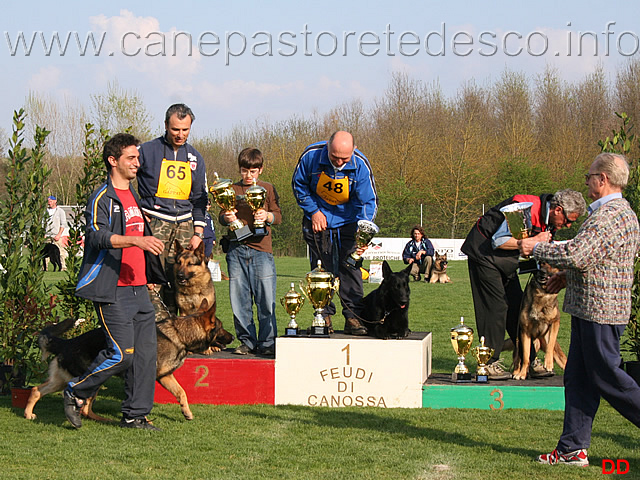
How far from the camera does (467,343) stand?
5762 millimetres

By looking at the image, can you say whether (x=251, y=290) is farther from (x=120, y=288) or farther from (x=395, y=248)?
(x=395, y=248)

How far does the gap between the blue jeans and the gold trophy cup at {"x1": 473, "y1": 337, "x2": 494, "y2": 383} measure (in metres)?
1.79

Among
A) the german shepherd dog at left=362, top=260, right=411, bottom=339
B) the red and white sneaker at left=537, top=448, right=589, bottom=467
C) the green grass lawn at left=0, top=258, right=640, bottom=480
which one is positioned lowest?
the green grass lawn at left=0, top=258, right=640, bottom=480

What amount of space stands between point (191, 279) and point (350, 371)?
1687 millimetres

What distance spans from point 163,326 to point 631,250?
11.1ft

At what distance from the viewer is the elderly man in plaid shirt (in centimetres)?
377

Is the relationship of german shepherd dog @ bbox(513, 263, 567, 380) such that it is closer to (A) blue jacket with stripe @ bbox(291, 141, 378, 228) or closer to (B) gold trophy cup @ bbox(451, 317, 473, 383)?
(B) gold trophy cup @ bbox(451, 317, 473, 383)

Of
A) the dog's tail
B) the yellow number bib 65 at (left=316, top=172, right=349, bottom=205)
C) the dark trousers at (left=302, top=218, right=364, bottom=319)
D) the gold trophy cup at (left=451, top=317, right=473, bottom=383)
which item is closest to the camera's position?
the dog's tail

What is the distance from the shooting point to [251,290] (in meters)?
6.49

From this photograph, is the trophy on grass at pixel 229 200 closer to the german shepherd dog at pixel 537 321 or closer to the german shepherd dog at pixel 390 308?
the german shepherd dog at pixel 390 308

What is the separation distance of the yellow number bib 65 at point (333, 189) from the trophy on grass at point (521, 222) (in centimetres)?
165

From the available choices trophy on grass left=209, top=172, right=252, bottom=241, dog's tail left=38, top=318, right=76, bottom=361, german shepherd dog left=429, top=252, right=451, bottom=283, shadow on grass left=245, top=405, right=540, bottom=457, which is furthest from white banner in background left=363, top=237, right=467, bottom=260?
dog's tail left=38, top=318, right=76, bottom=361

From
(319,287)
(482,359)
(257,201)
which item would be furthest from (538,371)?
(257,201)

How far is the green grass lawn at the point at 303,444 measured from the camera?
3957mm
